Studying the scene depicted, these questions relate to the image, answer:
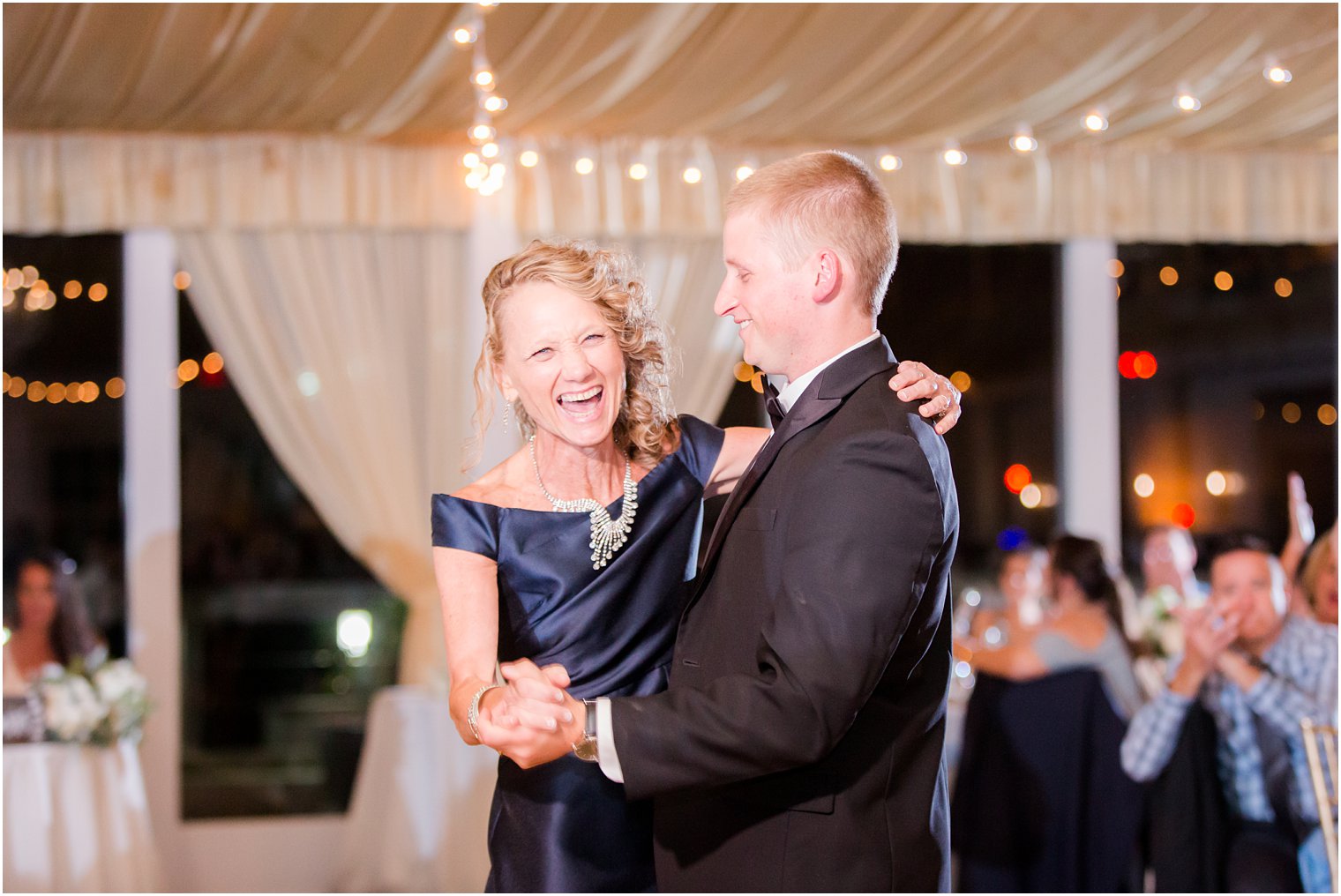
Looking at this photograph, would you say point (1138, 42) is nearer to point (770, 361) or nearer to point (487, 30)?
point (487, 30)

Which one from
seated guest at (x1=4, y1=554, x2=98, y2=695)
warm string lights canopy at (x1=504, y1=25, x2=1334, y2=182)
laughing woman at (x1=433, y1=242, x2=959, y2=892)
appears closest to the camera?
laughing woman at (x1=433, y1=242, x2=959, y2=892)

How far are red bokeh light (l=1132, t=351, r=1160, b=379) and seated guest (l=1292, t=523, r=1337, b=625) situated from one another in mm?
2327

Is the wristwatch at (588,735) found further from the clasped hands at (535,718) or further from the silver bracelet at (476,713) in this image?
the silver bracelet at (476,713)

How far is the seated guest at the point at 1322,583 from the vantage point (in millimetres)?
3959

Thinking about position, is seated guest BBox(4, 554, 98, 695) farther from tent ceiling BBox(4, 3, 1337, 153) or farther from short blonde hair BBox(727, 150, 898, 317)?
short blonde hair BBox(727, 150, 898, 317)

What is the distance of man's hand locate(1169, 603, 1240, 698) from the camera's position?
11.6 ft

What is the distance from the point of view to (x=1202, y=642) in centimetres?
354

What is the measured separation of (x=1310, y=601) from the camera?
13.2 ft

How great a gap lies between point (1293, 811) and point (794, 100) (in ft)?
9.37

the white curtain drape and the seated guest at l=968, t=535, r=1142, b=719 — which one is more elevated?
the white curtain drape

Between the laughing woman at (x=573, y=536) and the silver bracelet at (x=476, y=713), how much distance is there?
0.12 meters

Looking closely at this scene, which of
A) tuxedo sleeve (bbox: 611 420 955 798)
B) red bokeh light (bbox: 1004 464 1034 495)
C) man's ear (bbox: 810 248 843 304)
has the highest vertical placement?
man's ear (bbox: 810 248 843 304)

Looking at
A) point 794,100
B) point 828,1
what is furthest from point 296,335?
point 828,1

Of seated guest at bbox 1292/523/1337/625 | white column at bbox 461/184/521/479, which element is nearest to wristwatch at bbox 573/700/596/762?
seated guest at bbox 1292/523/1337/625
